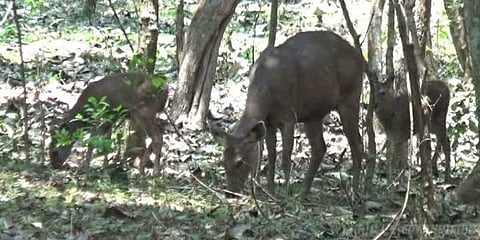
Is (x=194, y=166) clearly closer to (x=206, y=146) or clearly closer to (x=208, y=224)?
(x=206, y=146)

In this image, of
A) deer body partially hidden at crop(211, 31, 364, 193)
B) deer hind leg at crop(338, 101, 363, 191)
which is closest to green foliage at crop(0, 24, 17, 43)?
deer body partially hidden at crop(211, 31, 364, 193)

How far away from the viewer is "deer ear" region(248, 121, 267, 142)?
916 centimetres

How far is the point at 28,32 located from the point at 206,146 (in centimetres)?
762

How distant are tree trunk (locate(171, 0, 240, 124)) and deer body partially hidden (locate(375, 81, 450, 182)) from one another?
2.62 meters

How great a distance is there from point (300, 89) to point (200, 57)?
3.46 m

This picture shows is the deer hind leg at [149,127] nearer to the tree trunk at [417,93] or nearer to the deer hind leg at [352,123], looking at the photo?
the deer hind leg at [352,123]

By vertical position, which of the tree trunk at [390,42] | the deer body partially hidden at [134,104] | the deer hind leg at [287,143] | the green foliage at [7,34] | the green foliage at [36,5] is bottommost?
the deer hind leg at [287,143]

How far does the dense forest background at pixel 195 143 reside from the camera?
6980 mm

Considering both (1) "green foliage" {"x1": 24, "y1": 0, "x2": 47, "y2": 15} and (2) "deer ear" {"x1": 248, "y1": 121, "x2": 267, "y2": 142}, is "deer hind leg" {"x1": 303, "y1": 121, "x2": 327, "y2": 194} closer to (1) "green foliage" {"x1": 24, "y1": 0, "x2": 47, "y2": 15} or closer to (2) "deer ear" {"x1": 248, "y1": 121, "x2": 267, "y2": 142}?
(2) "deer ear" {"x1": 248, "y1": 121, "x2": 267, "y2": 142}

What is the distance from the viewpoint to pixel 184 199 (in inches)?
335

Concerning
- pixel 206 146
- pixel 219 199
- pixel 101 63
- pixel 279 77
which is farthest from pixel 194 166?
pixel 101 63

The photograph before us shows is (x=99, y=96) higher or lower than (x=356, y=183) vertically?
higher

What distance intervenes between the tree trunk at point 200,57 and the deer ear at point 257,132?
3450 mm

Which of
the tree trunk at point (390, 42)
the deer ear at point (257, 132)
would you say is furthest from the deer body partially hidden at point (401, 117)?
the deer ear at point (257, 132)
